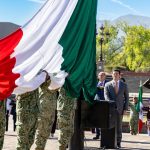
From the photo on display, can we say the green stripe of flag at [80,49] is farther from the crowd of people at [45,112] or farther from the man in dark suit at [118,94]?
the man in dark suit at [118,94]

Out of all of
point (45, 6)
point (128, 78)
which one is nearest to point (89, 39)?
point (45, 6)

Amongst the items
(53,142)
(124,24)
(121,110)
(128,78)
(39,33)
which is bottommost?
(53,142)

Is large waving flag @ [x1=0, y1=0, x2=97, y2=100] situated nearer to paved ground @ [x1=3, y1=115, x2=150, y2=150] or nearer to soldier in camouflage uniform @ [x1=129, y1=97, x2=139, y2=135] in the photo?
paved ground @ [x1=3, y1=115, x2=150, y2=150]

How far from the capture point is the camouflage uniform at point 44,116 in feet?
29.9

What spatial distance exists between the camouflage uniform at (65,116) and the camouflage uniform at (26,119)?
4.93 feet

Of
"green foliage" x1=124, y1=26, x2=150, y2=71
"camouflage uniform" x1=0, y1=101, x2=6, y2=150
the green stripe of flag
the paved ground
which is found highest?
"green foliage" x1=124, y1=26, x2=150, y2=71

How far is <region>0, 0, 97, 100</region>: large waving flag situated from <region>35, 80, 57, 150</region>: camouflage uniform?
348 millimetres

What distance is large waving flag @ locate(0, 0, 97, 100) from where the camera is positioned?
7.80 metres

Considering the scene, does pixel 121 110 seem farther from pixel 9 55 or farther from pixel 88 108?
pixel 9 55

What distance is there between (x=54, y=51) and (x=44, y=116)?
1224 mm

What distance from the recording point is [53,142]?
13039 mm

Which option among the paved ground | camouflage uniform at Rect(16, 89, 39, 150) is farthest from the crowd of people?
the paved ground

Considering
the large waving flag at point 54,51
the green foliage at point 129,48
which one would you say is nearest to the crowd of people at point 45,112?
the large waving flag at point 54,51

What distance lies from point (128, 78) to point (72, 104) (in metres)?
52.5
